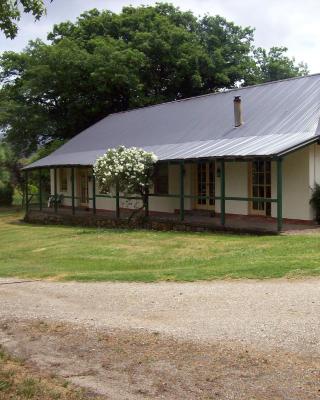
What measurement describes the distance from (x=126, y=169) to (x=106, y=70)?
16.3 m

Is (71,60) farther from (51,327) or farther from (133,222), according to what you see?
(51,327)

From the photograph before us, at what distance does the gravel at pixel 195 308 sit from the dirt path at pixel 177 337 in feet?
0.04

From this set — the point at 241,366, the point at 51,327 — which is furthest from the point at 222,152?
the point at 241,366

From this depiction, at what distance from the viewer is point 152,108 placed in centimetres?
2567

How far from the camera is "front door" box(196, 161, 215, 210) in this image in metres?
18.9

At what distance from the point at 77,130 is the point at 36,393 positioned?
31104 millimetres

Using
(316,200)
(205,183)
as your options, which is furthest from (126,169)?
(316,200)

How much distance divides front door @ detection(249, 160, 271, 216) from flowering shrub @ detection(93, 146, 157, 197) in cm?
313

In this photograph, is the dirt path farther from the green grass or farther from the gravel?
the green grass

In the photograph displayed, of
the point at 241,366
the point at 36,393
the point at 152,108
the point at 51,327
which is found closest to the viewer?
the point at 36,393

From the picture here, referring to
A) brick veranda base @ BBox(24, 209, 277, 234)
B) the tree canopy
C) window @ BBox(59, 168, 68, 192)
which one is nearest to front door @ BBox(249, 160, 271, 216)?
brick veranda base @ BBox(24, 209, 277, 234)

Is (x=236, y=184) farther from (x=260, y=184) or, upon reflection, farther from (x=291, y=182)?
(x=291, y=182)

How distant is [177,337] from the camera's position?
5691mm

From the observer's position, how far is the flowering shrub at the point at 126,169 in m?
17.1
